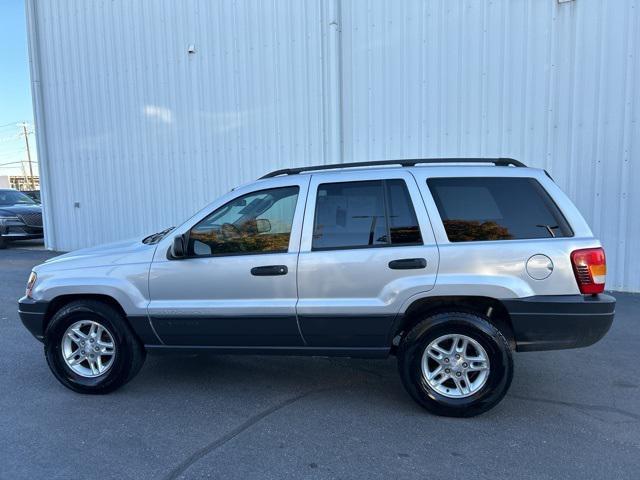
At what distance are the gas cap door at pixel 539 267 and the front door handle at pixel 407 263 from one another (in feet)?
2.39

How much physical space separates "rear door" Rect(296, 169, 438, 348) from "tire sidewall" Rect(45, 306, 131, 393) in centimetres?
151

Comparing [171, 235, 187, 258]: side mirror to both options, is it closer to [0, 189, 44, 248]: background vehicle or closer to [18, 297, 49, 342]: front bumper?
[18, 297, 49, 342]: front bumper

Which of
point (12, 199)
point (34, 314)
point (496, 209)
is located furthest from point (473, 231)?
point (12, 199)

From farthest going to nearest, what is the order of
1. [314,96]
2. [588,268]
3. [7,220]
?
1. [7,220]
2. [314,96]
3. [588,268]

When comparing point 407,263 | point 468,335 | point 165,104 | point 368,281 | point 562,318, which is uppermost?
point 165,104

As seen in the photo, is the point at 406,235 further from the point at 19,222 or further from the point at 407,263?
the point at 19,222

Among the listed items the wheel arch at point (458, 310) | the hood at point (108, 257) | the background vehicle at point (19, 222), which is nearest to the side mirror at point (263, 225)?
the hood at point (108, 257)

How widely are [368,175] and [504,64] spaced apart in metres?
5.38

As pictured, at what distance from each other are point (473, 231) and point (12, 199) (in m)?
15.9

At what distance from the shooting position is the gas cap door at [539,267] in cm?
347

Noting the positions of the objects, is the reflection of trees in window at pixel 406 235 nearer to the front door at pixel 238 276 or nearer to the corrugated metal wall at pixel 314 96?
the front door at pixel 238 276

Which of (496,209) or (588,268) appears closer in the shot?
(588,268)

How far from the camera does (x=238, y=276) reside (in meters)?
3.80

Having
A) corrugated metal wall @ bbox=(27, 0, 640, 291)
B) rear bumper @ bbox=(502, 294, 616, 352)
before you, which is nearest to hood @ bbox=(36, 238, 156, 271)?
rear bumper @ bbox=(502, 294, 616, 352)
